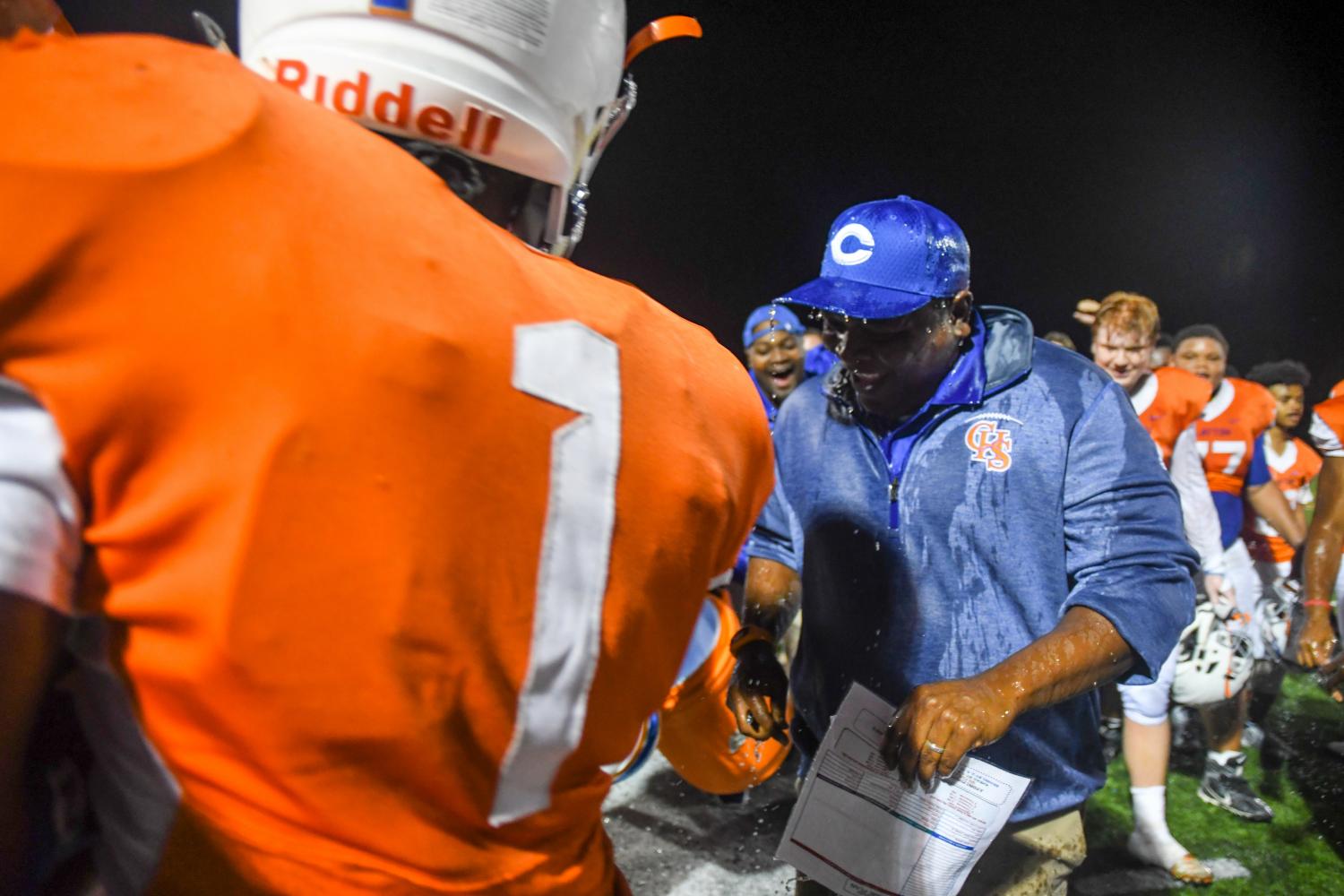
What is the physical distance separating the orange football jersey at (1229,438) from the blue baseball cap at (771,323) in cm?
279

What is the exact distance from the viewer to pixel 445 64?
0.95m

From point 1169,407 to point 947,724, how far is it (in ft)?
11.9

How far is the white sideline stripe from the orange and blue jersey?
233cm

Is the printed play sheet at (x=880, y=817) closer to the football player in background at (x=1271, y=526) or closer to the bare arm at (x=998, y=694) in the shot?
the bare arm at (x=998, y=694)

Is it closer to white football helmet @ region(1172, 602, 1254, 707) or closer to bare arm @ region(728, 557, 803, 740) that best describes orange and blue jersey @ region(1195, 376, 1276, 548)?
white football helmet @ region(1172, 602, 1254, 707)

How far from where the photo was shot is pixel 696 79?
457 inches

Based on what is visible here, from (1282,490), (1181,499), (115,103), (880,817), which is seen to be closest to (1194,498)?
(1181,499)

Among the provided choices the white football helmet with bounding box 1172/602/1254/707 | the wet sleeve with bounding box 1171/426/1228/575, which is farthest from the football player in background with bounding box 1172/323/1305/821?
the white football helmet with bounding box 1172/602/1254/707

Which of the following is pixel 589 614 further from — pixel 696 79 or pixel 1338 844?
pixel 696 79

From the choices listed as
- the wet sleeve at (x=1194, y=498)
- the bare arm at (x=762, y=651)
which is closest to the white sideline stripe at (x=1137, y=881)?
the wet sleeve at (x=1194, y=498)

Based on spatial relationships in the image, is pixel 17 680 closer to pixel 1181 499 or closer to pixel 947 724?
pixel 947 724

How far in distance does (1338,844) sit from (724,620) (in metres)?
4.52

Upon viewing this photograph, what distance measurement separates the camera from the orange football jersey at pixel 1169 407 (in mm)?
4434

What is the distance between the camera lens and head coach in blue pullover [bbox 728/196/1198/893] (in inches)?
73.9
